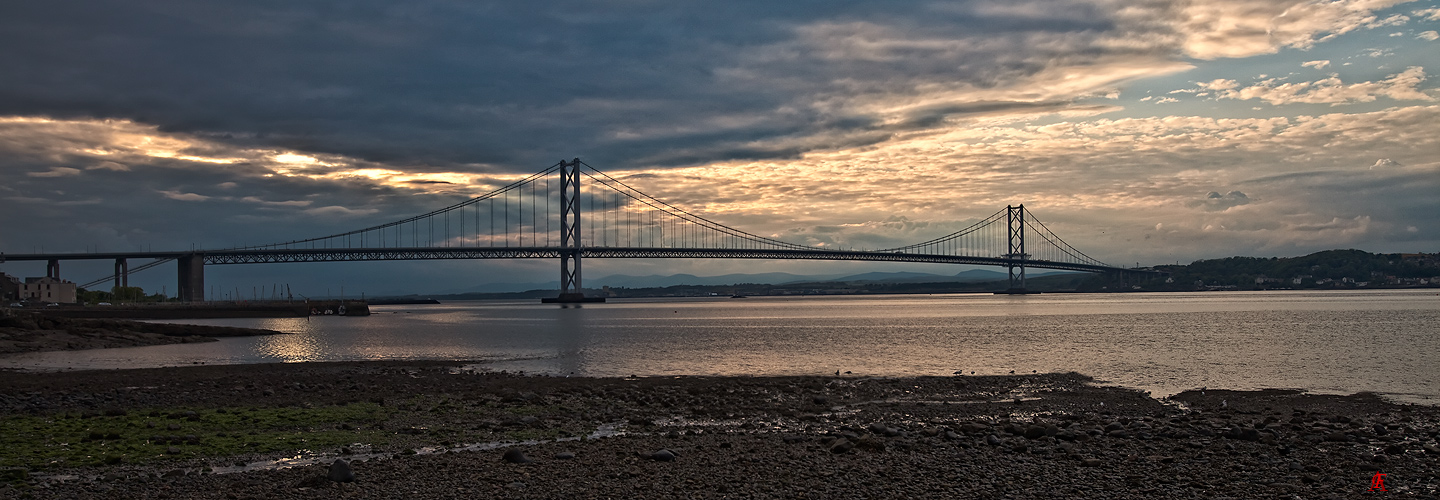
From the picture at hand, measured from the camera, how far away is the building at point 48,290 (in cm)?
8538

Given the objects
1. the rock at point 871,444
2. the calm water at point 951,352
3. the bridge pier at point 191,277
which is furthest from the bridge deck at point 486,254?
the rock at point 871,444

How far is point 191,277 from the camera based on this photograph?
Result: 9319 cm

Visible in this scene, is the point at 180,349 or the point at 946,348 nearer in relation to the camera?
the point at 946,348

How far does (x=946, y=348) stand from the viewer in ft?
101

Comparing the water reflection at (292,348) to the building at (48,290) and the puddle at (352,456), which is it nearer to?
the puddle at (352,456)

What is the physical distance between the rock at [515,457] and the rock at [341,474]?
1564mm

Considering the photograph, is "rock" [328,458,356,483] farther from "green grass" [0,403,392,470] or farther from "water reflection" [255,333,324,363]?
"water reflection" [255,333,324,363]

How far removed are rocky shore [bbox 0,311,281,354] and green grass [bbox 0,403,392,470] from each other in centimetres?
2167

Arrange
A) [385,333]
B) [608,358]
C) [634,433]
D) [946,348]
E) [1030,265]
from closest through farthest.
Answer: [634,433]
[608,358]
[946,348]
[385,333]
[1030,265]

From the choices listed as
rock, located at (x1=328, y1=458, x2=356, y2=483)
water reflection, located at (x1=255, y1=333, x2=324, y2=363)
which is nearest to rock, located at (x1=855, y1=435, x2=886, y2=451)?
rock, located at (x1=328, y1=458, x2=356, y2=483)

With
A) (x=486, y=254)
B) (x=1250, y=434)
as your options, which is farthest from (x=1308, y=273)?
(x=1250, y=434)

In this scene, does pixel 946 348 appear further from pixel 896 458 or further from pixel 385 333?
pixel 385 333

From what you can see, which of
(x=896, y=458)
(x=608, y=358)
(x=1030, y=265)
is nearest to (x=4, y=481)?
(x=896, y=458)

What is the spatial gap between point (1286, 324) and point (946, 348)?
2320cm
